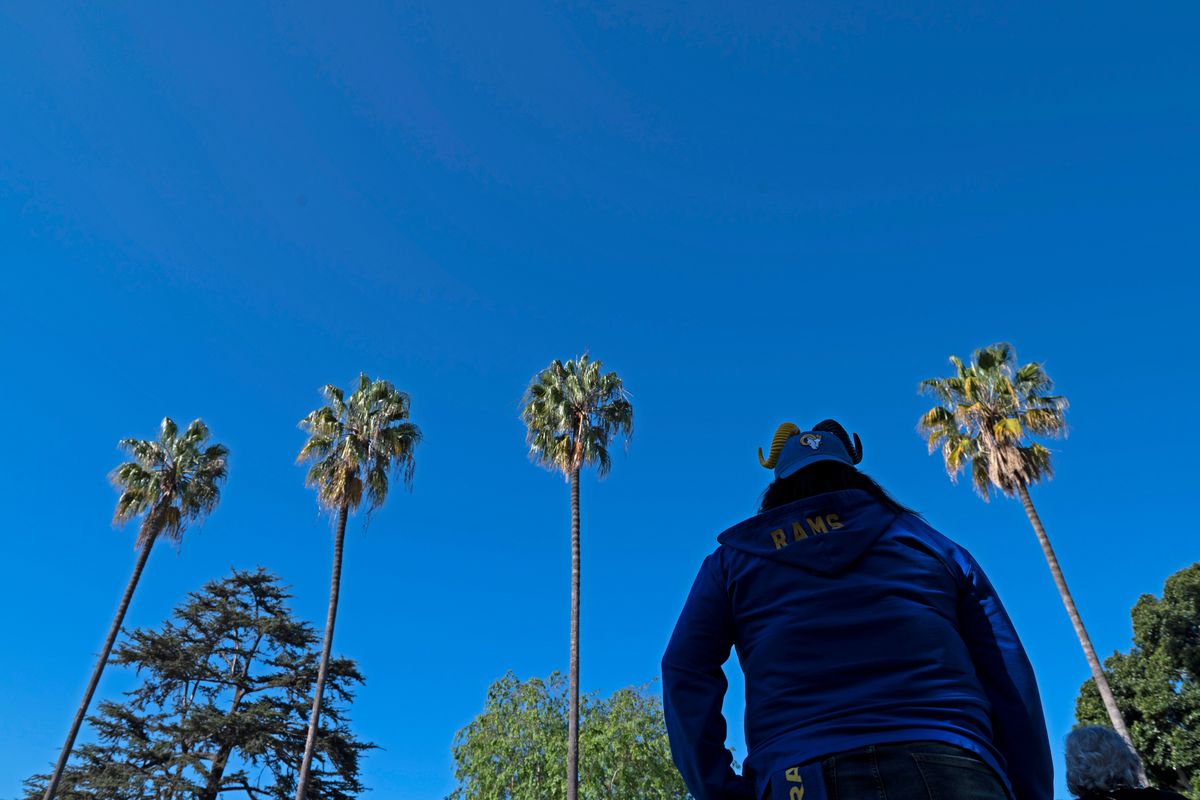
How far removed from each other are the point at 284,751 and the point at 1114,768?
34818 millimetres

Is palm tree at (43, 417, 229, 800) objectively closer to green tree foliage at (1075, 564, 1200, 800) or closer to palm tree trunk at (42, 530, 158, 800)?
palm tree trunk at (42, 530, 158, 800)

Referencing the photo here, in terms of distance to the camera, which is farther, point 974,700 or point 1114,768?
point 1114,768

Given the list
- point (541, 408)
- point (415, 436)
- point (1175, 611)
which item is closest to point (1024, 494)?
point (1175, 611)

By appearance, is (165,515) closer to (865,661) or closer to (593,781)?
(593,781)

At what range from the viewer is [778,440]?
2877mm

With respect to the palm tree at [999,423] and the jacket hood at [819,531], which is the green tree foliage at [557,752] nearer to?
the palm tree at [999,423]

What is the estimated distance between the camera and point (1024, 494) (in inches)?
987

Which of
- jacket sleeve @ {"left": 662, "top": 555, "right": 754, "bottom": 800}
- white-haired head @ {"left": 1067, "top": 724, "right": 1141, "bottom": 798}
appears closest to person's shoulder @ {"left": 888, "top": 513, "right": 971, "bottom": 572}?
jacket sleeve @ {"left": 662, "top": 555, "right": 754, "bottom": 800}

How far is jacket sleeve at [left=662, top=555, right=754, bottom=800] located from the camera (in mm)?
2170

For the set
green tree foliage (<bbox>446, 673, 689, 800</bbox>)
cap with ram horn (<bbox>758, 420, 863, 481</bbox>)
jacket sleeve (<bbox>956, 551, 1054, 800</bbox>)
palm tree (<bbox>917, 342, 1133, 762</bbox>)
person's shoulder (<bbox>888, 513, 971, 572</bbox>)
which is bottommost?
jacket sleeve (<bbox>956, 551, 1054, 800</bbox>)

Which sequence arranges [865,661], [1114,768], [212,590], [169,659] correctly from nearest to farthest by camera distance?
[865,661], [1114,768], [169,659], [212,590]

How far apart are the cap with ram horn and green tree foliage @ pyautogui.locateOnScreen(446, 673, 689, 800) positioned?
25.6m

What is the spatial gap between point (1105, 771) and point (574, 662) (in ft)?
68.0

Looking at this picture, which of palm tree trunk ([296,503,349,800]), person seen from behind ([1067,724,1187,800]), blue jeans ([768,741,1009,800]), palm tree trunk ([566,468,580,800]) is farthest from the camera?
palm tree trunk ([296,503,349,800])
